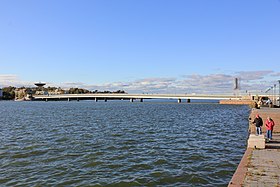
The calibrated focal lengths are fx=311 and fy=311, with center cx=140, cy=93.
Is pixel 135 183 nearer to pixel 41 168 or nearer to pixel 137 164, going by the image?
pixel 137 164

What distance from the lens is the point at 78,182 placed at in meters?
13.0

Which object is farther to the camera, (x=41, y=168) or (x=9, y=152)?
(x=9, y=152)

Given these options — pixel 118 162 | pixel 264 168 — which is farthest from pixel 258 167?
pixel 118 162

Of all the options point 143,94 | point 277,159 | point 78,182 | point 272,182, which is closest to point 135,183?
point 78,182

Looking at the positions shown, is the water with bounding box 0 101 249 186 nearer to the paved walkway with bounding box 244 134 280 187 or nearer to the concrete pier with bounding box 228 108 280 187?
the concrete pier with bounding box 228 108 280 187

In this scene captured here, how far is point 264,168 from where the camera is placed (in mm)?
12320

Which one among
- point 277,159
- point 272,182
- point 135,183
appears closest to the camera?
point 272,182

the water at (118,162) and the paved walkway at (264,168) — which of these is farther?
the water at (118,162)

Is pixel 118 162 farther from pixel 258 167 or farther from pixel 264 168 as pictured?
pixel 264 168

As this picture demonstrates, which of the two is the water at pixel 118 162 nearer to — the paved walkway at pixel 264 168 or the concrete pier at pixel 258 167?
the concrete pier at pixel 258 167

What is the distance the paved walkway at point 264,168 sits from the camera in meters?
10.2

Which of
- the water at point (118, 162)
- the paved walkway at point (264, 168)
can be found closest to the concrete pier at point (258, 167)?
the paved walkway at point (264, 168)

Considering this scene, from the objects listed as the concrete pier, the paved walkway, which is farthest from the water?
the paved walkway

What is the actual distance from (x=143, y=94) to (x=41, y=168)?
14901 centimetres
